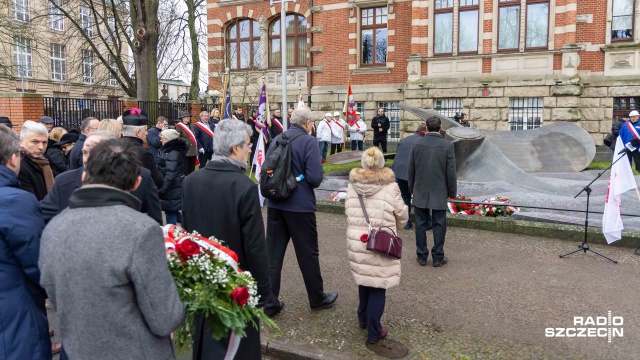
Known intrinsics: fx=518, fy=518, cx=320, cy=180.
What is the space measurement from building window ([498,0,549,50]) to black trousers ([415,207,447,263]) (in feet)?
52.0

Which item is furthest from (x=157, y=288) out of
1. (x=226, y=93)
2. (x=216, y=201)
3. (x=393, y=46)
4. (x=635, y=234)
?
(x=393, y=46)

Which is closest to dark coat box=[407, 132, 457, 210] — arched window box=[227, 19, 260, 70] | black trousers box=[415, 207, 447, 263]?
black trousers box=[415, 207, 447, 263]

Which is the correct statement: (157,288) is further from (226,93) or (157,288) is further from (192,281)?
(226,93)

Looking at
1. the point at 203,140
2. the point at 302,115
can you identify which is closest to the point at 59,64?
the point at 203,140

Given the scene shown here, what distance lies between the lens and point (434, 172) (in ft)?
21.7

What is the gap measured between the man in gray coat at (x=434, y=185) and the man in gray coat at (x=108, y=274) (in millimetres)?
4678

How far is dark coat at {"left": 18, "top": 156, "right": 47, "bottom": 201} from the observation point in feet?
15.3

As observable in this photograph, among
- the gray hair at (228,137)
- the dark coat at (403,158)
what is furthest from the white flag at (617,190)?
the gray hair at (228,137)

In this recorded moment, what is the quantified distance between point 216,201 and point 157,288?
1.26 meters

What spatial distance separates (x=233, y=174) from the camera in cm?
345

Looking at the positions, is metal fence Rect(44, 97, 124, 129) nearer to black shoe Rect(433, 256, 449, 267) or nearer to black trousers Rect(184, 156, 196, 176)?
black trousers Rect(184, 156, 196, 176)

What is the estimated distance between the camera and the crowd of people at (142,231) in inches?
86.6

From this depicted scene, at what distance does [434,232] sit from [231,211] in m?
3.83

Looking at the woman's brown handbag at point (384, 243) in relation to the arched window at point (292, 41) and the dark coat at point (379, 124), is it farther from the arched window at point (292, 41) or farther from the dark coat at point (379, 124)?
the arched window at point (292, 41)
